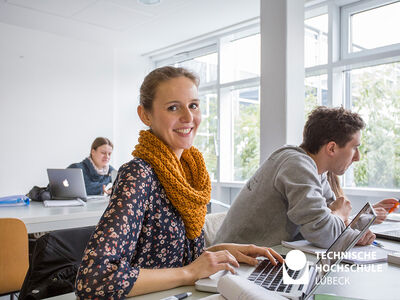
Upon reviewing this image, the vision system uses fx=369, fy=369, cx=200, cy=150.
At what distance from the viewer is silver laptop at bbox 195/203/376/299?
849mm

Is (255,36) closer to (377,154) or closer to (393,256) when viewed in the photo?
(377,154)

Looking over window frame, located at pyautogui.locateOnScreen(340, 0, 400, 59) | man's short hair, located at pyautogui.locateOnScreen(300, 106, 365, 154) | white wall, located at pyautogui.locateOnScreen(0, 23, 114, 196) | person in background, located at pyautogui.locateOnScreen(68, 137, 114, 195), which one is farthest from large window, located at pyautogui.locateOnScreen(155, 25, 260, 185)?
man's short hair, located at pyautogui.locateOnScreen(300, 106, 365, 154)

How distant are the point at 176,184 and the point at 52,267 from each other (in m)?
0.46

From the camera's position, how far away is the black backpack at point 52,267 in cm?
109

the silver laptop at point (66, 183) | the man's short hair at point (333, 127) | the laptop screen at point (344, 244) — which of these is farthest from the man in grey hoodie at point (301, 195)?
the silver laptop at point (66, 183)

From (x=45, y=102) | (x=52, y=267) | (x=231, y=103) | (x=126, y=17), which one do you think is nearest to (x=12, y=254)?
(x=52, y=267)

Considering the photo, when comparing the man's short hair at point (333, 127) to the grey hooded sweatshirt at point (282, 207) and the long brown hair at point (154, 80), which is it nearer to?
the grey hooded sweatshirt at point (282, 207)

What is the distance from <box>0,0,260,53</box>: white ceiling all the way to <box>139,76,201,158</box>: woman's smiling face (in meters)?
3.06

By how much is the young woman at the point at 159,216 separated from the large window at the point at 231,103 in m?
3.63

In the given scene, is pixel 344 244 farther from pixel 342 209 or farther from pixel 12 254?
pixel 12 254

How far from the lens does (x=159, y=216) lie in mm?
1109

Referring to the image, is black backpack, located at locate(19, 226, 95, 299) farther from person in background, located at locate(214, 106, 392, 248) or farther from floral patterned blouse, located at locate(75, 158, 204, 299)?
person in background, located at locate(214, 106, 392, 248)

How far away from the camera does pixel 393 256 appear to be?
118cm

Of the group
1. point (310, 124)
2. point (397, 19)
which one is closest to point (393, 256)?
point (310, 124)
